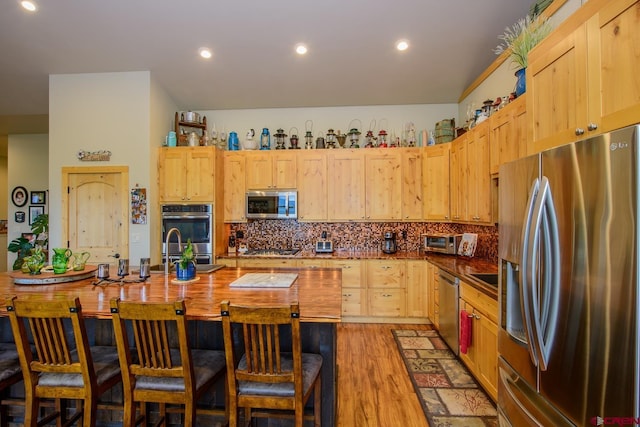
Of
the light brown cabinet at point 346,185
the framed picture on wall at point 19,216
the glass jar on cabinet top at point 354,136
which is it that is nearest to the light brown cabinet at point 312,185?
the light brown cabinet at point 346,185

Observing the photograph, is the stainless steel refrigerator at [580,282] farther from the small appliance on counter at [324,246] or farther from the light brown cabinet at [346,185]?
the small appliance on counter at [324,246]

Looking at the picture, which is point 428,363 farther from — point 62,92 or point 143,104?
point 62,92

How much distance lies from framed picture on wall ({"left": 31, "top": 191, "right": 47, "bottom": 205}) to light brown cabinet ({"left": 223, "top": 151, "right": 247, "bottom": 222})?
4946 millimetres

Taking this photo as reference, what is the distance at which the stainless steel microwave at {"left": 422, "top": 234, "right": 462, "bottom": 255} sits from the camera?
12.9 ft

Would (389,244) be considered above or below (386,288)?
above

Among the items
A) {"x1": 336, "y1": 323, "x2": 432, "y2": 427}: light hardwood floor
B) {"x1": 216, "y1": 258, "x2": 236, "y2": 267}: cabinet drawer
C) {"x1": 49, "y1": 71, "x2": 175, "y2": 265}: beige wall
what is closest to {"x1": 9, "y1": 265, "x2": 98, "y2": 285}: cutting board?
{"x1": 49, "y1": 71, "x2": 175, "y2": 265}: beige wall

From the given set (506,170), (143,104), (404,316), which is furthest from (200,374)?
(143,104)

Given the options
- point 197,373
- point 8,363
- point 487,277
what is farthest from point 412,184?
point 8,363

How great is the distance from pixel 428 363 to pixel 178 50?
4221 mm

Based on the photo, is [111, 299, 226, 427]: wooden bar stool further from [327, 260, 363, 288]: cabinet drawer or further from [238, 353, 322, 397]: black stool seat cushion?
[327, 260, 363, 288]: cabinet drawer

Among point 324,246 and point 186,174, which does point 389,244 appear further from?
point 186,174

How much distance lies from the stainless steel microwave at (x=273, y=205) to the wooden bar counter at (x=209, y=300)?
211 cm

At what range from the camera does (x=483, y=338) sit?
2410 millimetres

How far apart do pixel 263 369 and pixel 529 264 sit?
131 cm
